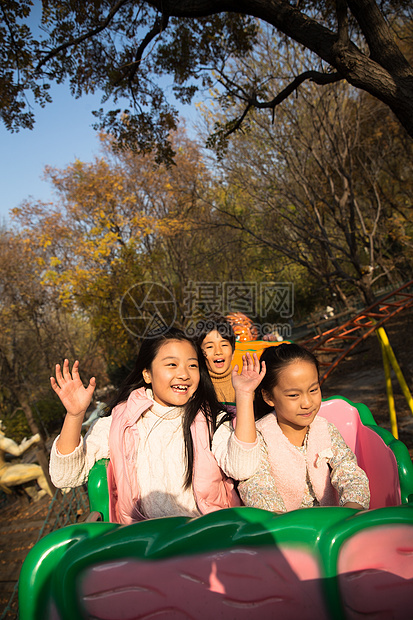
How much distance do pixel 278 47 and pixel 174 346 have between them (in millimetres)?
5053

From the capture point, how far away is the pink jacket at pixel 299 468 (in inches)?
64.6

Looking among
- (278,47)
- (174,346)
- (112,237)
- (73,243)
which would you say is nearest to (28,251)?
(73,243)

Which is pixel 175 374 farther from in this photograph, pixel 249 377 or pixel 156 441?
pixel 249 377

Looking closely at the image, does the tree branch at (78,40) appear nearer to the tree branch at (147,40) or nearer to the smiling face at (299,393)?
the tree branch at (147,40)

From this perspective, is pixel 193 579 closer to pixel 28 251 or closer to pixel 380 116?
pixel 28 251

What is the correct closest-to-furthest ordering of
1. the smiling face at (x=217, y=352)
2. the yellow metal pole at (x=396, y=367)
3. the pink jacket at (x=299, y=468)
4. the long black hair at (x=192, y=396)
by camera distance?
1. the pink jacket at (x=299, y=468)
2. the long black hair at (x=192, y=396)
3. the smiling face at (x=217, y=352)
4. the yellow metal pole at (x=396, y=367)

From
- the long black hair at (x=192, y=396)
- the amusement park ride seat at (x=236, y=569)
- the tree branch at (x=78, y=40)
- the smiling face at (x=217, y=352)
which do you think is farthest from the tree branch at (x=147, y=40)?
the amusement park ride seat at (x=236, y=569)

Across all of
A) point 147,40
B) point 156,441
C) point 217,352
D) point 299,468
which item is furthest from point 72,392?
point 147,40

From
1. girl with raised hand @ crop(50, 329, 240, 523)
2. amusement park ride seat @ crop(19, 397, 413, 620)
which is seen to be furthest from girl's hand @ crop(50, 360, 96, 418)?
amusement park ride seat @ crop(19, 397, 413, 620)

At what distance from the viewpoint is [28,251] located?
8.50 meters

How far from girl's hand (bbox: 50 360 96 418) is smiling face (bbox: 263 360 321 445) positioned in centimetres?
75

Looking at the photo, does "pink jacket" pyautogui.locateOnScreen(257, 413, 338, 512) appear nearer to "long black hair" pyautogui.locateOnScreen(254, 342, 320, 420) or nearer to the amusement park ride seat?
"long black hair" pyautogui.locateOnScreen(254, 342, 320, 420)

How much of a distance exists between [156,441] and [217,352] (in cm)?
106

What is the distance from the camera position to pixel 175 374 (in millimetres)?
1848
